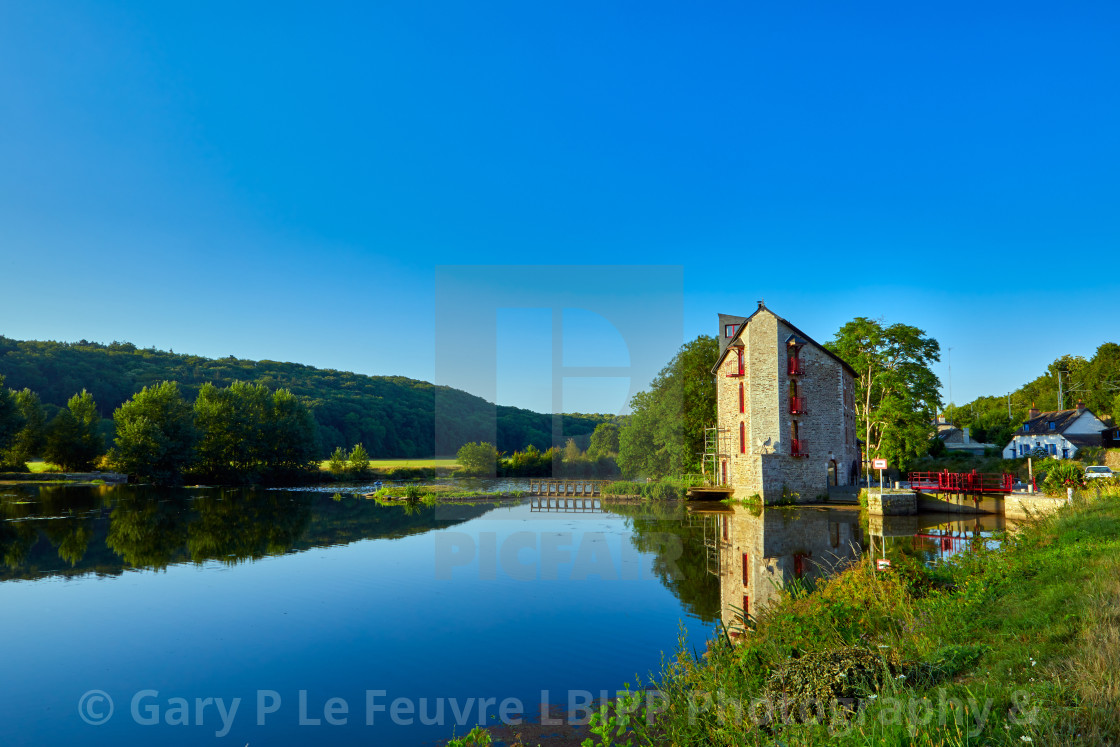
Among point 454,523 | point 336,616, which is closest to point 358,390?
point 454,523

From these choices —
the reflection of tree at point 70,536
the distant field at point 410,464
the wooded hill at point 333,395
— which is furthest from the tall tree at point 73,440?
the reflection of tree at point 70,536

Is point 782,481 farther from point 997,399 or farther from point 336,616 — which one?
point 997,399

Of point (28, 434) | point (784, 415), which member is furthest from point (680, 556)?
point (28, 434)

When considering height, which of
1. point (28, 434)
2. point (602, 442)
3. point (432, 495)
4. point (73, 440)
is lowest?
point (432, 495)

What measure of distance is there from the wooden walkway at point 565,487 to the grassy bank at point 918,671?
3377 centimetres

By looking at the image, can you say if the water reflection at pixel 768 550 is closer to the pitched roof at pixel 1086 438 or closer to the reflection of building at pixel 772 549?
the reflection of building at pixel 772 549

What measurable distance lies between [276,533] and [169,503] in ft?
56.3

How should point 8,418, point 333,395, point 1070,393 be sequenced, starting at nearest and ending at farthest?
1. point 8,418
2. point 1070,393
3. point 333,395

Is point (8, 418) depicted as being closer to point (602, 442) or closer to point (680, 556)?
point (602, 442)

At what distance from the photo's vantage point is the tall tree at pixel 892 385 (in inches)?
1341

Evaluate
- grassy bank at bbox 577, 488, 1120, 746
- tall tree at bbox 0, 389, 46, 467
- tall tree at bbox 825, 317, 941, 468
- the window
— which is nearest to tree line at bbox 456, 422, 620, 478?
tall tree at bbox 825, 317, 941, 468

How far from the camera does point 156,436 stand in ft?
175

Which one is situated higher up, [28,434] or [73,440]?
[28,434]

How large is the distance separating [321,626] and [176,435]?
175 feet
